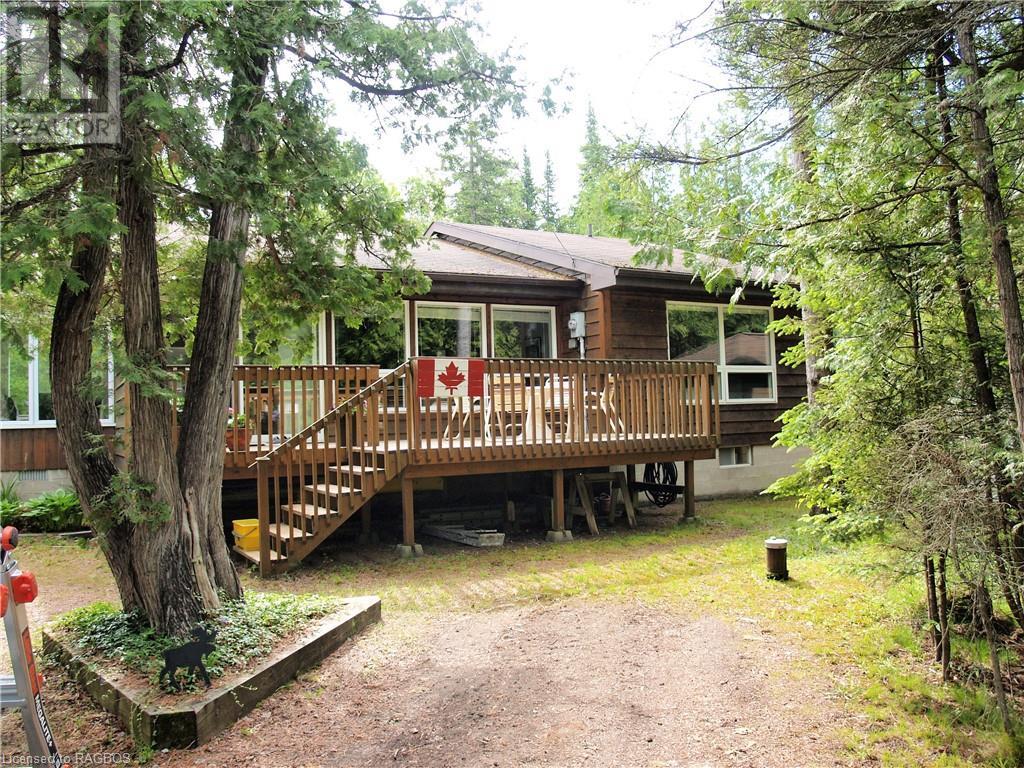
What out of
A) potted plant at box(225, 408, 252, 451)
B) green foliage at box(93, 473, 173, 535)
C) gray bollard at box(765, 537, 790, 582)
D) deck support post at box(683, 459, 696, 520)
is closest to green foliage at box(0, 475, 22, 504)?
potted plant at box(225, 408, 252, 451)

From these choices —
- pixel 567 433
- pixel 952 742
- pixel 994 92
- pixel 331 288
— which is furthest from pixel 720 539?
pixel 994 92

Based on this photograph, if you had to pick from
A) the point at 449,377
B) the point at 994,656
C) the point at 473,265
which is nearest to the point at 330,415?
the point at 449,377

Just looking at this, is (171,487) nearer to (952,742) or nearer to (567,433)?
(952,742)

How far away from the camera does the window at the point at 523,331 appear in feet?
39.6

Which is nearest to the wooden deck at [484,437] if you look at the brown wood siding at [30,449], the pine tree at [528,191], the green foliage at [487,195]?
the brown wood siding at [30,449]

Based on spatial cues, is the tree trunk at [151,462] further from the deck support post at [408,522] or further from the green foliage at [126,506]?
the deck support post at [408,522]

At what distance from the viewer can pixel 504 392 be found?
28.5ft

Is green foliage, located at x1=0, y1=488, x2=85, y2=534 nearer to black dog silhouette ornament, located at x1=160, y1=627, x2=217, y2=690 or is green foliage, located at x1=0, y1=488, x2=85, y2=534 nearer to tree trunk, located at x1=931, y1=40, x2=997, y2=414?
black dog silhouette ornament, located at x1=160, y1=627, x2=217, y2=690

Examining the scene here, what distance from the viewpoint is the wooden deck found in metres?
7.48

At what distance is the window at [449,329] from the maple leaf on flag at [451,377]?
11.2 ft

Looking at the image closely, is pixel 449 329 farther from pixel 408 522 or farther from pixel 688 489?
pixel 688 489

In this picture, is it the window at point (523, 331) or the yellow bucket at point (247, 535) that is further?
the window at point (523, 331)

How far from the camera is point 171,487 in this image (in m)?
4.57

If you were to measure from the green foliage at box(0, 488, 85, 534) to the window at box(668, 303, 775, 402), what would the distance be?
9418mm
